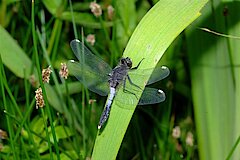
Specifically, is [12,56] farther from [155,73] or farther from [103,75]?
[155,73]

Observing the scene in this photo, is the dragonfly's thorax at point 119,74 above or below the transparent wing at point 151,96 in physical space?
above

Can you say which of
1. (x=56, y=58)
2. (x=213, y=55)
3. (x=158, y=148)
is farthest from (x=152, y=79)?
(x=56, y=58)

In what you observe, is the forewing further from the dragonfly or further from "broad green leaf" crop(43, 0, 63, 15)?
"broad green leaf" crop(43, 0, 63, 15)

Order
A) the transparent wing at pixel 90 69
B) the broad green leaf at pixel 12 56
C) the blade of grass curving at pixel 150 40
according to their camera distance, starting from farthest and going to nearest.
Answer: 1. the broad green leaf at pixel 12 56
2. the transparent wing at pixel 90 69
3. the blade of grass curving at pixel 150 40

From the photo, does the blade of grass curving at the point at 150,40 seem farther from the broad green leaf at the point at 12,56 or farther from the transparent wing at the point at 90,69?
the broad green leaf at the point at 12,56

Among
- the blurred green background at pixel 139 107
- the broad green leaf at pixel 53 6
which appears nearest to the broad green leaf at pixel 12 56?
the blurred green background at pixel 139 107

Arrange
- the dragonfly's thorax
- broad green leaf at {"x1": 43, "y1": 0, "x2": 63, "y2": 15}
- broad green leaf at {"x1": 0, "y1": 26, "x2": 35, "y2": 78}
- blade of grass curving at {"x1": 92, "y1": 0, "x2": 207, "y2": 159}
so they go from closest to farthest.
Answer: blade of grass curving at {"x1": 92, "y1": 0, "x2": 207, "y2": 159}
the dragonfly's thorax
broad green leaf at {"x1": 0, "y1": 26, "x2": 35, "y2": 78}
broad green leaf at {"x1": 43, "y1": 0, "x2": 63, "y2": 15}

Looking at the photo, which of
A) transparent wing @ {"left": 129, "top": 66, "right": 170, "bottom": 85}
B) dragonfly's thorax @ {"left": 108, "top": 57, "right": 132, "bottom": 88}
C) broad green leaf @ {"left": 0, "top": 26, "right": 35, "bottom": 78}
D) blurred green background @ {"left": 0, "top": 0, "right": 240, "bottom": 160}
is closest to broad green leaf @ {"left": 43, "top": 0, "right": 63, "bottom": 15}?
blurred green background @ {"left": 0, "top": 0, "right": 240, "bottom": 160}

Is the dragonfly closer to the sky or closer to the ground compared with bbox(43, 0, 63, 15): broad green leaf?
closer to the ground
